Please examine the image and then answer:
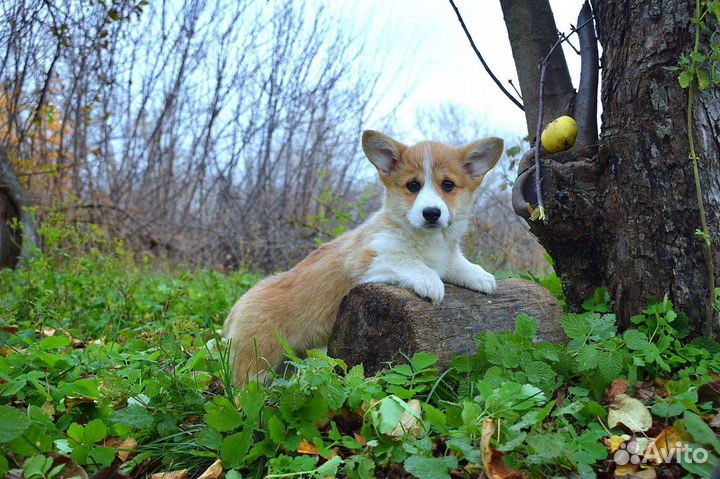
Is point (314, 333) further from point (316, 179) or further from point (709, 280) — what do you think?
point (316, 179)

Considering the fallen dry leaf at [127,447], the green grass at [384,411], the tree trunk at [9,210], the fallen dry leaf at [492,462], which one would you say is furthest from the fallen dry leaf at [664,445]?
the tree trunk at [9,210]

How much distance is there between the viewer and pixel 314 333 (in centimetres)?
356

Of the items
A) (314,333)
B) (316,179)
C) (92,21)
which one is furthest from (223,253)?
(314,333)

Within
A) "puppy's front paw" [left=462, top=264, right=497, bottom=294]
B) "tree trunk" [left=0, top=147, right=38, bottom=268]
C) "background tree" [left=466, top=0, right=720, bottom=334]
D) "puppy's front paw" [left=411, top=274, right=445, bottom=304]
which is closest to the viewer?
"background tree" [left=466, top=0, right=720, bottom=334]

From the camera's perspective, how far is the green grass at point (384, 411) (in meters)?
2.00

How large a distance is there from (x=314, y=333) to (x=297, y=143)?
7365 millimetres

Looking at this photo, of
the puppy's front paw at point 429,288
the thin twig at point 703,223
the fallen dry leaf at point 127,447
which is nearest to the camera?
the fallen dry leaf at point 127,447

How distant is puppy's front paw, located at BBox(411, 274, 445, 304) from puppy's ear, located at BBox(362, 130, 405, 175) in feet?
3.13

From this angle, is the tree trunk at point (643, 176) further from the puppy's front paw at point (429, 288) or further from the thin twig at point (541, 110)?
the puppy's front paw at point (429, 288)

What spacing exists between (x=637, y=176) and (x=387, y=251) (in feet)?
4.52

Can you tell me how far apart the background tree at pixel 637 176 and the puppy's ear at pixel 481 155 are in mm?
433

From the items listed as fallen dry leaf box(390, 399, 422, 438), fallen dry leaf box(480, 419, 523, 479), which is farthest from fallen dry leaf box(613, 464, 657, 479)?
fallen dry leaf box(390, 399, 422, 438)

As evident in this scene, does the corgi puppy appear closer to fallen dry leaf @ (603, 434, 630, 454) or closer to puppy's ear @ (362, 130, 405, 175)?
puppy's ear @ (362, 130, 405, 175)

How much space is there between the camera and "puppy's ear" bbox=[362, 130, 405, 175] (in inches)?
144
